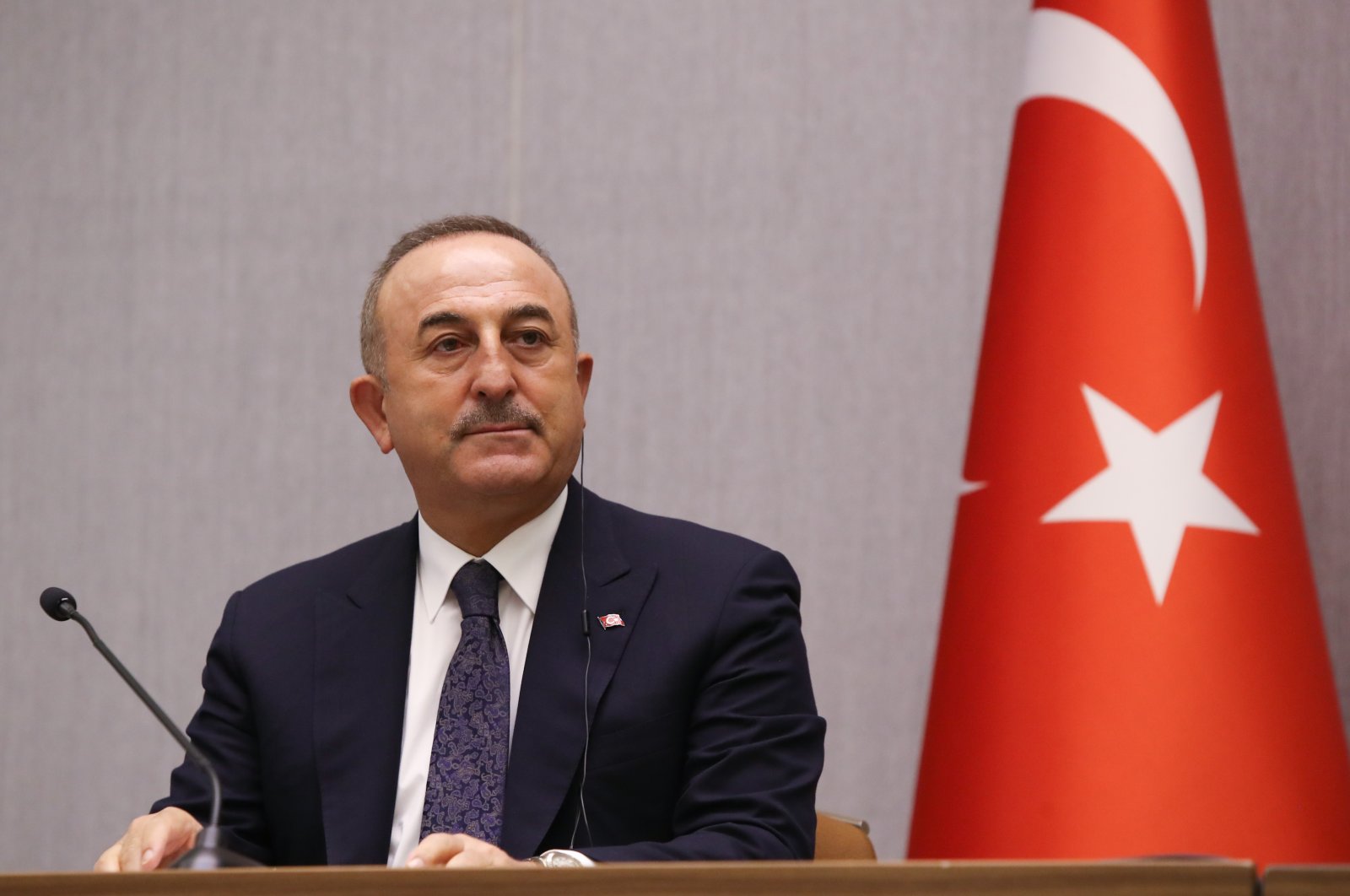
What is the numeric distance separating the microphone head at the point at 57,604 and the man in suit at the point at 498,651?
0.28 m

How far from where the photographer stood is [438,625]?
6.63ft

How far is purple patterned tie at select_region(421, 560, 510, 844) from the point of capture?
6.03 ft

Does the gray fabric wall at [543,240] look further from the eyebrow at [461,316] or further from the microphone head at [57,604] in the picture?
the microphone head at [57,604]

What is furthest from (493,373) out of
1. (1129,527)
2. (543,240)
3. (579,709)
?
(543,240)

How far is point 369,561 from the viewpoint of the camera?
2146 millimetres

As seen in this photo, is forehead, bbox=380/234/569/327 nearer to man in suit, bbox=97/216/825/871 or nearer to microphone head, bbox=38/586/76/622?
man in suit, bbox=97/216/825/871

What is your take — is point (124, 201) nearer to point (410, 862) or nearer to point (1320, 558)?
point (410, 862)

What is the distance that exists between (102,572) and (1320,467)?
2.69 metres

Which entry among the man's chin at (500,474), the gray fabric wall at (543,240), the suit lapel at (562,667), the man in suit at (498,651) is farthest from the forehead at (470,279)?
the gray fabric wall at (543,240)

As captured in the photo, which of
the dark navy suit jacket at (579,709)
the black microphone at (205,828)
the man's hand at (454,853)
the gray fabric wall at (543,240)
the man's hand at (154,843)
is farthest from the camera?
the gray fabric wall at (543,240)

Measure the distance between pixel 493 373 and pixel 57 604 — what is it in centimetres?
64

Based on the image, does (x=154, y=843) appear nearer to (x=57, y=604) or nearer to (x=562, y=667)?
(x=57, y=604)

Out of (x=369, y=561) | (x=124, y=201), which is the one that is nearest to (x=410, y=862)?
(x=369, y=561)

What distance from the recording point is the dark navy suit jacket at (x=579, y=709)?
182cm
